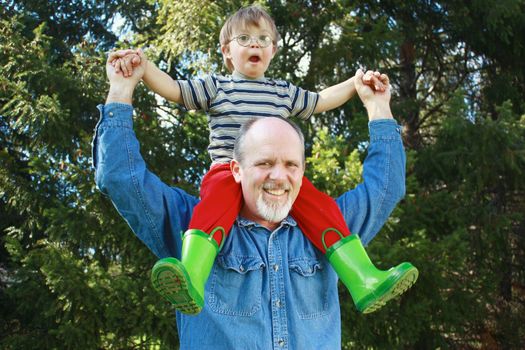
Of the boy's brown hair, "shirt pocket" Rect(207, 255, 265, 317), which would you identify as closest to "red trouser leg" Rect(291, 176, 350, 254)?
"shirt pocket" Rect(207, 255, 265, 317)

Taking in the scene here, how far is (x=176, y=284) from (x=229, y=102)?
0.87m

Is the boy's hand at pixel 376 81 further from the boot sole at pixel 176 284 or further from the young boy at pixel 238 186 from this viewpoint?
the boot sole at pixel 176 284

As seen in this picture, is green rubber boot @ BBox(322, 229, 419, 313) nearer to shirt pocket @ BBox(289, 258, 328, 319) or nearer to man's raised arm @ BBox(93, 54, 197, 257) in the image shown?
shirt pocket @ BBox(289, 258, 328, 319)

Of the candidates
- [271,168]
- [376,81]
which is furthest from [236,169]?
[376,81]

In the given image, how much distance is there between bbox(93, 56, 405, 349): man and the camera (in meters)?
2.25

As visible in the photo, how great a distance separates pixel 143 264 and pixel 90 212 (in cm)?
66

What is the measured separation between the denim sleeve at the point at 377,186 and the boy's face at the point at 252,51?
483 millimetres

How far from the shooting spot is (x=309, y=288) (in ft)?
7.78

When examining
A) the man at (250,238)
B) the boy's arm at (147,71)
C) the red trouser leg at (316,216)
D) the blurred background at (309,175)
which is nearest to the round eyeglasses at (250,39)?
the boy's arm at (147,71)

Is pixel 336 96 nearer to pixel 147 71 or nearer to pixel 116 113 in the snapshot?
pixel 147 71

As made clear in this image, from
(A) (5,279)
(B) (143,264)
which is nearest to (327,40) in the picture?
(B) (143,264)

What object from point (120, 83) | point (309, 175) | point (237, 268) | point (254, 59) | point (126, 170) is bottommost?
point (237, 268)

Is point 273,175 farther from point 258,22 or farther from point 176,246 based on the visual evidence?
point 258,22

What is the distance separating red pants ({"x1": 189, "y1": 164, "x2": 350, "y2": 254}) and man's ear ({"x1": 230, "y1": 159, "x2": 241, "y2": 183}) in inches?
0.8
